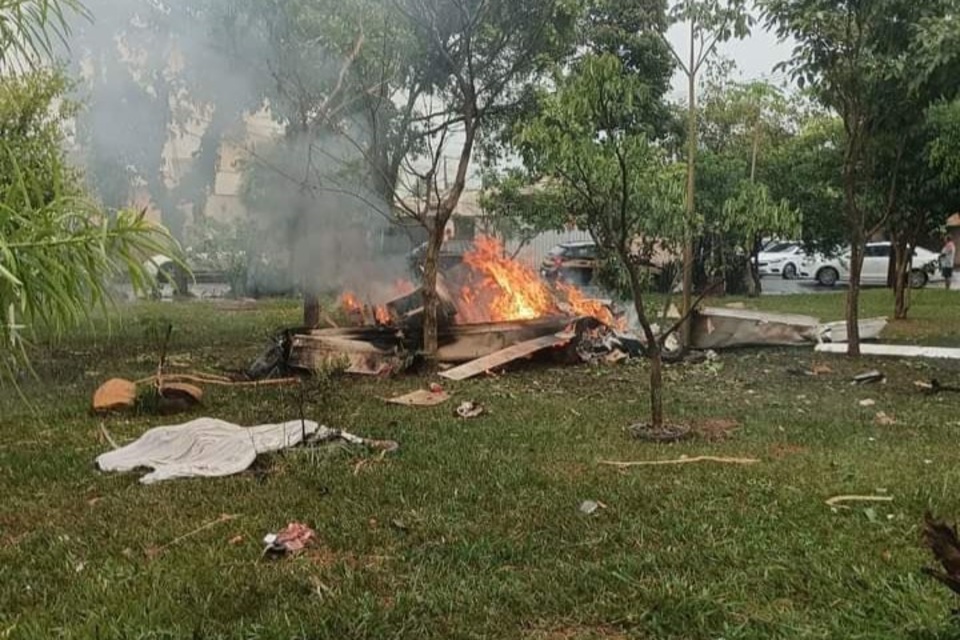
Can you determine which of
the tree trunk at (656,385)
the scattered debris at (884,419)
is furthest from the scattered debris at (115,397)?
the scattered debris at (884,419)

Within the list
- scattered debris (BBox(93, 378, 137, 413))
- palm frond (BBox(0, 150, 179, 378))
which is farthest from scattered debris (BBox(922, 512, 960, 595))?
scattered debris (BBox(93, 378, 137, 413))

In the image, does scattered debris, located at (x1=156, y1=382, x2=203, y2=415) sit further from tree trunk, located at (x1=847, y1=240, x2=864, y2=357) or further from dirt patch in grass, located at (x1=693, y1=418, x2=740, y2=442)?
tree trunk, located at (x1=847, y1=240, x2=864, y2=357)

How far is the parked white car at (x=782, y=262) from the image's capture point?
27.7 meters

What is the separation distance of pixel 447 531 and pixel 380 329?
5.82m

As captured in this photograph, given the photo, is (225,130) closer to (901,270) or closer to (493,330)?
(493,330)

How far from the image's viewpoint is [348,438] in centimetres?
513

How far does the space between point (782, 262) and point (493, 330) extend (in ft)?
70.1

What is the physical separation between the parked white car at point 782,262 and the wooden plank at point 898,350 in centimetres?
1830

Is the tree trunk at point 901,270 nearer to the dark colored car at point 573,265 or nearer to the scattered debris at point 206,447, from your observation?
the dark colored car at point 573,265

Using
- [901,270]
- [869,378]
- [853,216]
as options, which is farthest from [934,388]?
[901,270]

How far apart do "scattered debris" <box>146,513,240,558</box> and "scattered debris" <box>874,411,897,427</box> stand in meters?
4.44

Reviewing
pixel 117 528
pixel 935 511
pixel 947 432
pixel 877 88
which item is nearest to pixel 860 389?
pixel 947 432

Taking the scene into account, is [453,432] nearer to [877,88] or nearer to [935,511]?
[935,511]

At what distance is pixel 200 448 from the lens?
5031mm
